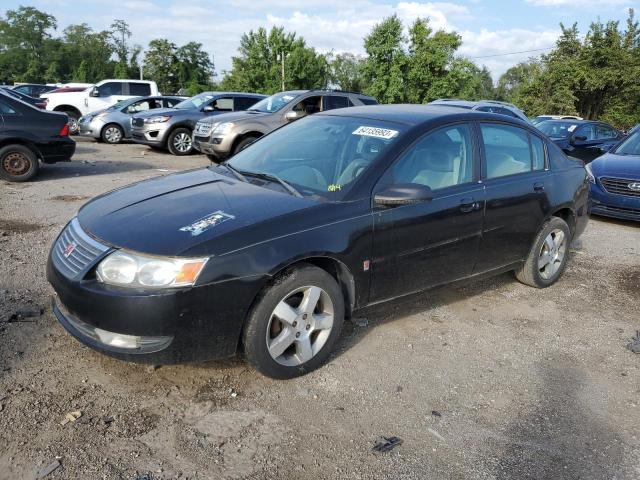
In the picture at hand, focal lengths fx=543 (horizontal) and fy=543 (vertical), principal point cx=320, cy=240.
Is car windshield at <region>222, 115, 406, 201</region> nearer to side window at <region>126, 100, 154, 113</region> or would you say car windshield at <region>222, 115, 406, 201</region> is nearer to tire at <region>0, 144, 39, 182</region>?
tire at <region>0, 144, 39, 182</region>

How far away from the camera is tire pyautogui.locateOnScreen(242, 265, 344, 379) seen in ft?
10.1

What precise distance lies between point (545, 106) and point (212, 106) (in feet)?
91.5

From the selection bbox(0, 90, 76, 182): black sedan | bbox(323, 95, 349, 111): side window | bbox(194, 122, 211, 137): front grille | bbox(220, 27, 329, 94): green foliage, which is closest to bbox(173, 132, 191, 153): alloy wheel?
bbox(194, 122, 211, 137): front grille

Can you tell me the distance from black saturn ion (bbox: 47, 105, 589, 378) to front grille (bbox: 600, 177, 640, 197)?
12.0ft

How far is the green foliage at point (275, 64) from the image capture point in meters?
53.2

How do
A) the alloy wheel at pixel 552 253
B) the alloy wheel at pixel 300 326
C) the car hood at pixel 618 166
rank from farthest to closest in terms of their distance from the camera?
the car hood at pixel 618 166
the alloy wheel at pixel 552 253
the alloy wheel at pixel 300 326

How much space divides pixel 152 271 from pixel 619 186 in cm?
741

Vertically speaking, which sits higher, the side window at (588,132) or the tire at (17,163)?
the side window at (588,132)

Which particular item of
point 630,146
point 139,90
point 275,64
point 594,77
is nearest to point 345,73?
point 275,64

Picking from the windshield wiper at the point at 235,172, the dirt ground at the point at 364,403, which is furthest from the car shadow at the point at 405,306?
the windshield wiper at the point at 235,172

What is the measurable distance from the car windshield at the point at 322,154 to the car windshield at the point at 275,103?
7.63m

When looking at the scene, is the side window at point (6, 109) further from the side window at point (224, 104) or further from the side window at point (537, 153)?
the side window at point (537, 153)

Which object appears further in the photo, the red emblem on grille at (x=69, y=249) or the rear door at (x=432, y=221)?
the rear door at (x=432, y=221)

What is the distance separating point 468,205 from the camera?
407 centimetres
